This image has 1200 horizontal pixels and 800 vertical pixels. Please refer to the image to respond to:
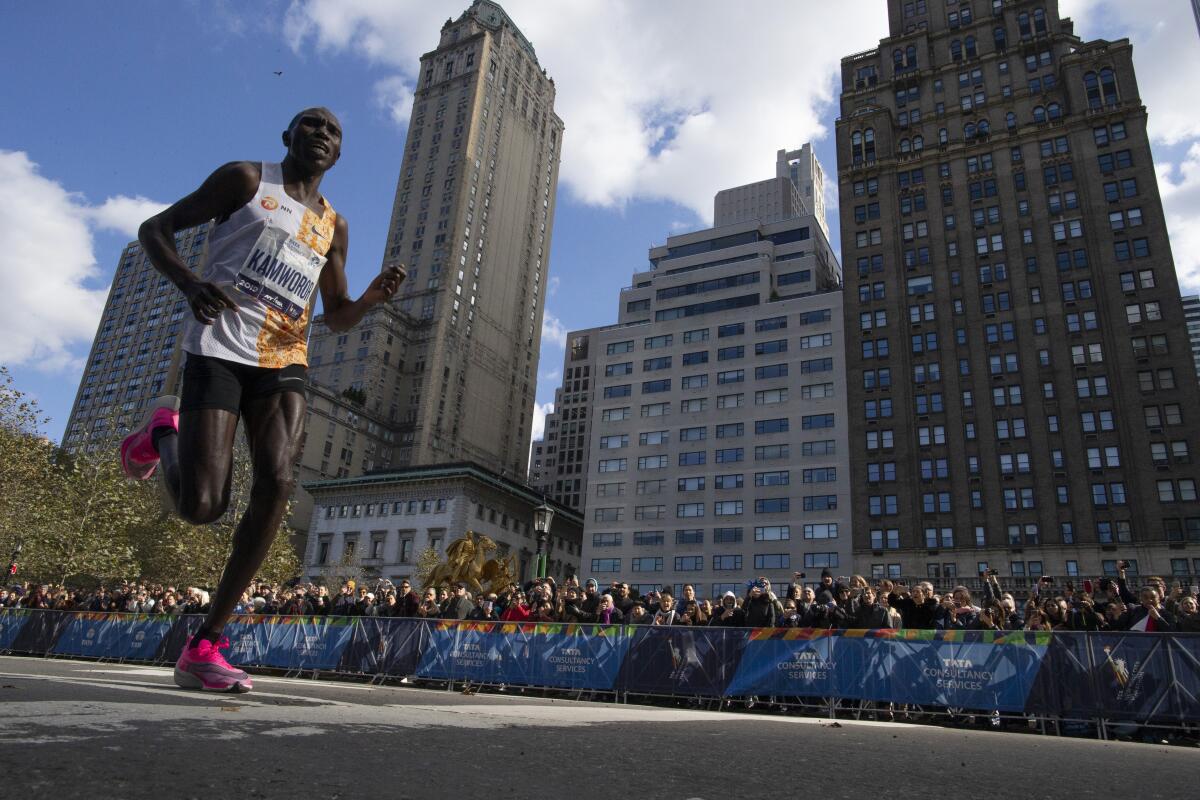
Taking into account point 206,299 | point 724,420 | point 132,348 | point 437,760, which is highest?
point 132,348

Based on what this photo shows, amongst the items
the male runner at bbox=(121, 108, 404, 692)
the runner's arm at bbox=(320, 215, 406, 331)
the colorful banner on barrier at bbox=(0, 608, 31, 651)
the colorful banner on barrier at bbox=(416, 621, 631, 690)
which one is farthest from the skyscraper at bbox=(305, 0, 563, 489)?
the male runner at bbox=(121, 108, 404, 692)

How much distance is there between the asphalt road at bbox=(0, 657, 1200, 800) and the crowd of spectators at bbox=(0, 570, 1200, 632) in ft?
27.9

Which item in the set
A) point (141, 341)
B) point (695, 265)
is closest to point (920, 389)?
point (695, 265)

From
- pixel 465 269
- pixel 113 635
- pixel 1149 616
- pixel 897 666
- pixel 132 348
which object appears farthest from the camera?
pixel 132 348

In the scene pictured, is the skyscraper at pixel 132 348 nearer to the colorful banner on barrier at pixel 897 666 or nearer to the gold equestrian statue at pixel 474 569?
the gold equestrian statue at pixel 474 569

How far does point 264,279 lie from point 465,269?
123066 mm

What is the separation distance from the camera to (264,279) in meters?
4.69

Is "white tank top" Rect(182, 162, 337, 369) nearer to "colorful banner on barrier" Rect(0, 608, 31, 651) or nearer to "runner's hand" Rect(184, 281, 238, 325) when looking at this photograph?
"runner's hand" Rect(184, 281, 238, 325)

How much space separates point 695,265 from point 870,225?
65.4 feet

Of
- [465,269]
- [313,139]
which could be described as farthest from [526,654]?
[465,269]

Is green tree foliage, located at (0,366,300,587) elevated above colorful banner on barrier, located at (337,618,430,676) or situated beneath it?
elevated above

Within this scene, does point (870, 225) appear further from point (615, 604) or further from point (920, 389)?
point (615, 604)

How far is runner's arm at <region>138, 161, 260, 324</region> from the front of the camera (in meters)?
4.50

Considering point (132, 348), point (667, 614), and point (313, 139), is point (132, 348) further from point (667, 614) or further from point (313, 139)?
point (313, 139)
